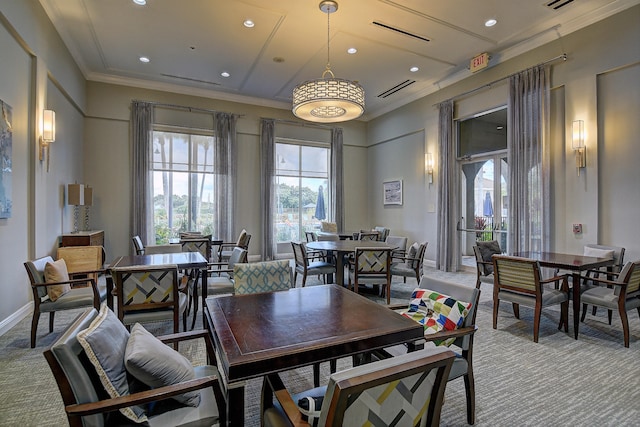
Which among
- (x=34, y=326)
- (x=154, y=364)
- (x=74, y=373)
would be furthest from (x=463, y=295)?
(x=34, y=326)

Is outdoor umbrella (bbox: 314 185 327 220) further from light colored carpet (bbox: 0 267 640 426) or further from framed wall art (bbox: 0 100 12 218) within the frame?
framed wall art (bbox: 0 100 12 218)

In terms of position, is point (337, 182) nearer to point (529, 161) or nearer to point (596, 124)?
point (529, 161)

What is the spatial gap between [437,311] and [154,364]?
1.59 metres

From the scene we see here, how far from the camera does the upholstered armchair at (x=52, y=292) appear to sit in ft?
9.88

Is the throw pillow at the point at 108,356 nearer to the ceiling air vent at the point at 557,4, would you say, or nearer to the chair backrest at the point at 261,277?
the chair backrest at the point at 261,277

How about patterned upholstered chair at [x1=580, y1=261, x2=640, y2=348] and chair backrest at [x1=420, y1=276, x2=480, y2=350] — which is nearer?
chair backrest at [x1=420, y1=276, x2=480, y2=350]

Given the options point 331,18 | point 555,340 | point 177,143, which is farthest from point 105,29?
point 555,340

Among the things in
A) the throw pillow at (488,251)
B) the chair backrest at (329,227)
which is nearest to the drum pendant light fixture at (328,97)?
the throw pillow at (488,251)

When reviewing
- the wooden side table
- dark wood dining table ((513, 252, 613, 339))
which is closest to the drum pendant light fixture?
dark wood dining table ((513, 252, 613, 339))

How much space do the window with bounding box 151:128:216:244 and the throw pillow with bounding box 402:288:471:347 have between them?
21.1 feet

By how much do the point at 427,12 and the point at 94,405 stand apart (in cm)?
554

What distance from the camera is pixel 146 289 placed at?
9.06 feet

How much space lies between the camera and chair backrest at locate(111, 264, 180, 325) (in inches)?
106

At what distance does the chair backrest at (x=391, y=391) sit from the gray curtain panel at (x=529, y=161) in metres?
5.05
